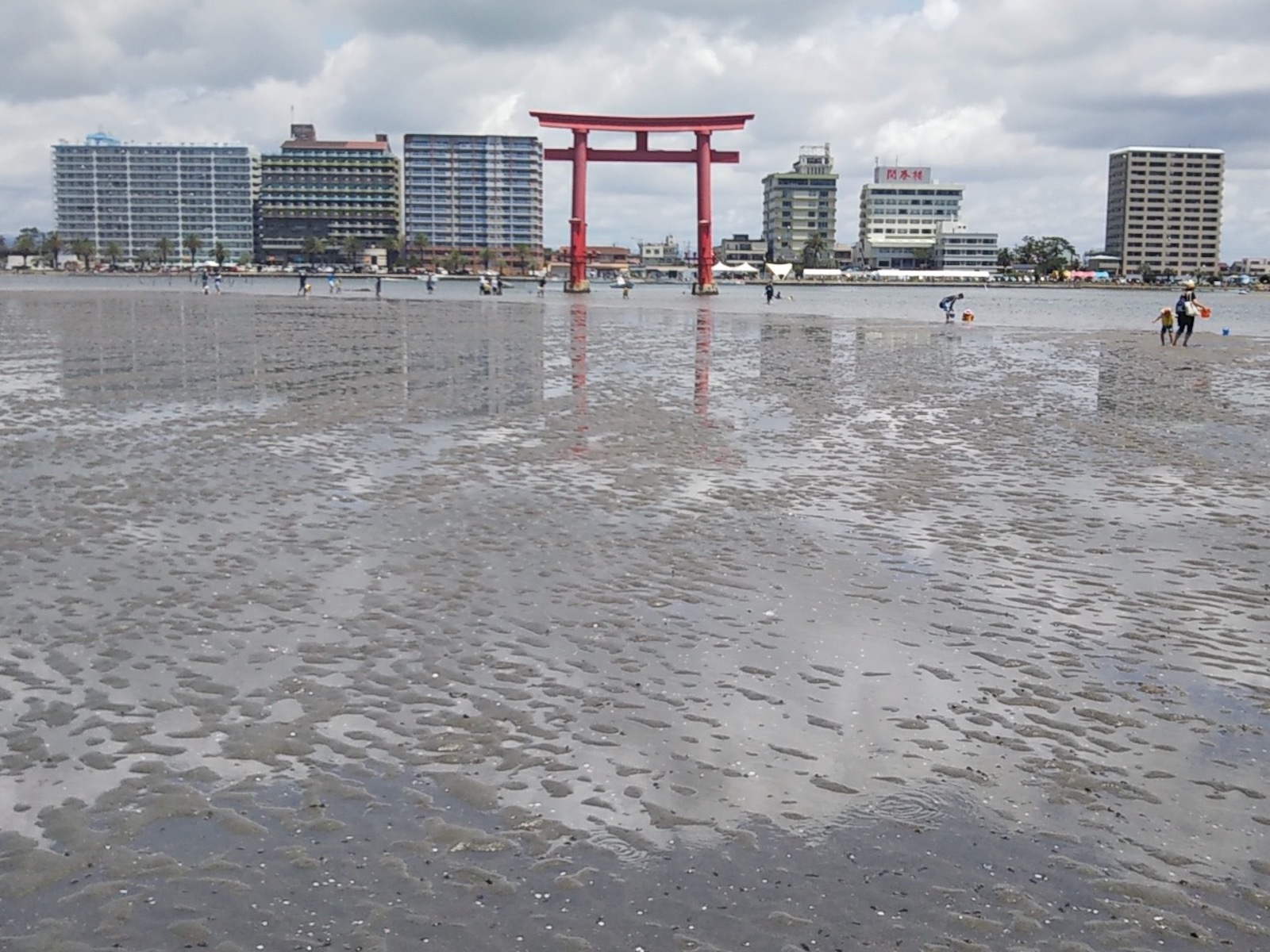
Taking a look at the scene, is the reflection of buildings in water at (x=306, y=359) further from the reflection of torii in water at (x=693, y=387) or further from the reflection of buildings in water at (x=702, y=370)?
the reflection of buildings in water at (x=702, y=370)

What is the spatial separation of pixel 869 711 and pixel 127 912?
334 cm

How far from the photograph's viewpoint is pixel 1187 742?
559 cm

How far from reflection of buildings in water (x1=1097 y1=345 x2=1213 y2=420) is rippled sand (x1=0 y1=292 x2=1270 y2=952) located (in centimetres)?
390

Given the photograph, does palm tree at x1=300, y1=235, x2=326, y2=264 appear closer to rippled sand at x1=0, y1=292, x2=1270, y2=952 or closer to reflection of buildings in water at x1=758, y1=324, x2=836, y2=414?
reflection of buildings in water at x1=758, y1=324, x2=836, y2=414

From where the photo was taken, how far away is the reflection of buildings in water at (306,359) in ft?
61.9

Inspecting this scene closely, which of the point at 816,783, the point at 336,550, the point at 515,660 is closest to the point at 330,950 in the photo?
the point at 816,783

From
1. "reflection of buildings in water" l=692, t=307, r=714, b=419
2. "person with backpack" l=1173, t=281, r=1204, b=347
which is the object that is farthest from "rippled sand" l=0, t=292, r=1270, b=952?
"person with backpack" l=1173, t=281, r=1204, b=347

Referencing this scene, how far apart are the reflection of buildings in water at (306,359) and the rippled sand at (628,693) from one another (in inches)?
165

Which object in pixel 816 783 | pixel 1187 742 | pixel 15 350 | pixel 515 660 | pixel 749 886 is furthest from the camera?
pixel 15 350

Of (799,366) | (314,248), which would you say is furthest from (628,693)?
(314,248)

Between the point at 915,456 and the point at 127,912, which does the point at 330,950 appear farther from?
the point at 915,456

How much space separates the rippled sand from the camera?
4.17 meters

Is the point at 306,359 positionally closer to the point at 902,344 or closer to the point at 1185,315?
the point at 902,344

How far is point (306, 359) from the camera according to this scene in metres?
25.4
